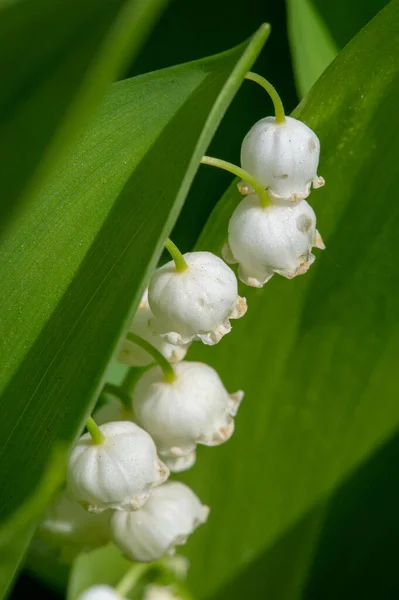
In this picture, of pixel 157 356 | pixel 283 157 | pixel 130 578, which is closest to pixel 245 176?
pixel 283 157

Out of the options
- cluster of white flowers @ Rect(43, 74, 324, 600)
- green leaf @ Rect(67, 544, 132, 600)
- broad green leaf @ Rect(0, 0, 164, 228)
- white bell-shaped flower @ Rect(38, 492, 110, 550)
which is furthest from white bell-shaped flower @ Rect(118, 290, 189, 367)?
broad green leaf @ Rect(0, 0, 164, 228)

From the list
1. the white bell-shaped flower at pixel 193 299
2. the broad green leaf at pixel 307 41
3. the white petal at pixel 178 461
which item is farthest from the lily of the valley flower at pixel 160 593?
the broad green leaf at pixel 307 41

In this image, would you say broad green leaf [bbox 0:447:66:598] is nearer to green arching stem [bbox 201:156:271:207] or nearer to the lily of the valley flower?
green arching stem [bbox 201:156:271:207]

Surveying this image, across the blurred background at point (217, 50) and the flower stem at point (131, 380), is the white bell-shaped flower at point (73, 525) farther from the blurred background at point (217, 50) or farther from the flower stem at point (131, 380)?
the blurred background at point (217, 50)

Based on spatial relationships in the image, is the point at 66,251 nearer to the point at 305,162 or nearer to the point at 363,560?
the point at 305,162

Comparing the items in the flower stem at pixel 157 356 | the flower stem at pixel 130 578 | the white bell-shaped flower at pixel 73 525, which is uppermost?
the flower stem at pixel 157 356

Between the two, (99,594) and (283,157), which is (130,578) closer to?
(99,594)

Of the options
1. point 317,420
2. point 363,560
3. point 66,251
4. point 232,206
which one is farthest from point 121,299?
point 363,560
